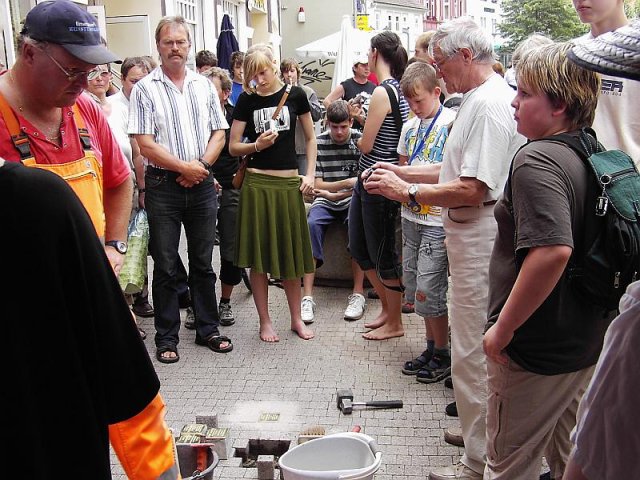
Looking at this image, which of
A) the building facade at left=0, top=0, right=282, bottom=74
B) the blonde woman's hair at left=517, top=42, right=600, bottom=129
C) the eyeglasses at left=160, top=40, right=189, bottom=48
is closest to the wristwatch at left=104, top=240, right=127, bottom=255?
the blonde woman's hair at left=517, top=42, right=600, bottom=129

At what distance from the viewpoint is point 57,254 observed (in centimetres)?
155

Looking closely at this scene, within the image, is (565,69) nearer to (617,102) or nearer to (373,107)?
(617,102)

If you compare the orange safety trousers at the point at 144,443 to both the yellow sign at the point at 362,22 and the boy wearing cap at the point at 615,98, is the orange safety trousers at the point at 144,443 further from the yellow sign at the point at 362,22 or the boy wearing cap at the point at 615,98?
the yellow sign at the point at 362,22

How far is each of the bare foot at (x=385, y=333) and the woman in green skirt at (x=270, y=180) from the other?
478 mm

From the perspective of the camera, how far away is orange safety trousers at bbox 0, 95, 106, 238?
2.84 metres

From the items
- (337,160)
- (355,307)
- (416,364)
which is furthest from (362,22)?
(416,364)

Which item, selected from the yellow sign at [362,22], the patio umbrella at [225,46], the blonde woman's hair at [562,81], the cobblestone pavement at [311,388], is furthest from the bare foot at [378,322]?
the yellow sign at [362,22]

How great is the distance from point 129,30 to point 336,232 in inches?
265

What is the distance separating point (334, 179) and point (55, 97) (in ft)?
13.2

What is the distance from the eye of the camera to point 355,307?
6.21 metres

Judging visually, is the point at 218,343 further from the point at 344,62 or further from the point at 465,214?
the point at 344,62

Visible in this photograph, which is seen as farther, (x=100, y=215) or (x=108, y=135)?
(x=108, y=135)

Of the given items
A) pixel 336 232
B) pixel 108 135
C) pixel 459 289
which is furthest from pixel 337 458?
pixel 336 232

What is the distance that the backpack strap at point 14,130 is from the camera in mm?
2832
